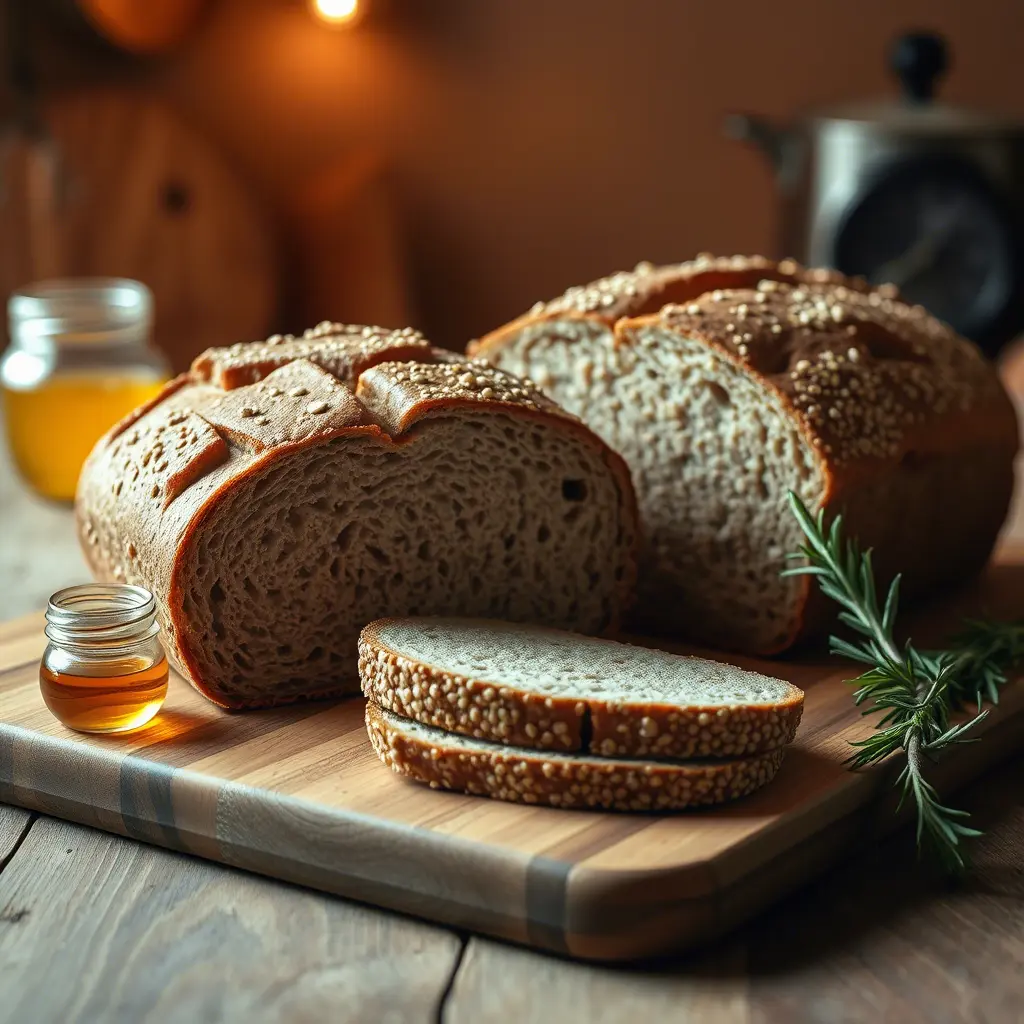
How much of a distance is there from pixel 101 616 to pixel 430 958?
735 millimetres

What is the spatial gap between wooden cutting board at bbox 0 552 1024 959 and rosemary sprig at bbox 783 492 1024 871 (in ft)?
0.17

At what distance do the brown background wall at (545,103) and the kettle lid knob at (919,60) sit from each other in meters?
0.78

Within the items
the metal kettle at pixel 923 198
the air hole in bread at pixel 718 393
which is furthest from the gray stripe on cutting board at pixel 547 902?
the metal kettle at pixel 923 198

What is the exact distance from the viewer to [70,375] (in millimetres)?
3865

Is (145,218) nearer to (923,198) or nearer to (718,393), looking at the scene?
(923,198)

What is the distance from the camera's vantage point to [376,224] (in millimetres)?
5363

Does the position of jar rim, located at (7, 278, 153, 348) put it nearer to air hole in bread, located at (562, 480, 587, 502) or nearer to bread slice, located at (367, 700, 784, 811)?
air hole in bread, located at (562, 480, 587, 502)

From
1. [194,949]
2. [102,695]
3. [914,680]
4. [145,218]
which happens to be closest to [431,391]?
[102,695]

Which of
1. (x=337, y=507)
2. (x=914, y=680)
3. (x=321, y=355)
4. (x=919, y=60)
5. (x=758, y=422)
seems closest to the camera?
(x=914, y=680)

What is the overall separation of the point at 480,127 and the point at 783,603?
10.6 feet

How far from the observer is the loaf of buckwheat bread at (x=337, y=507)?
2.36m

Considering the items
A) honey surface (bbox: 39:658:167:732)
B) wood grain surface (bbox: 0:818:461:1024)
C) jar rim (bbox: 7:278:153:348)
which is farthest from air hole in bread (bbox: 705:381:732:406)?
jar rim (bbox: 7:278:153:348)

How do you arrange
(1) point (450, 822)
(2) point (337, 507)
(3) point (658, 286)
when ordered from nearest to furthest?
1. (1) point (450, 822)
2. (2) point (337, 507)
3. (3) point (658, 286)

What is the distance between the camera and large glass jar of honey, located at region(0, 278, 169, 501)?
3.86m
